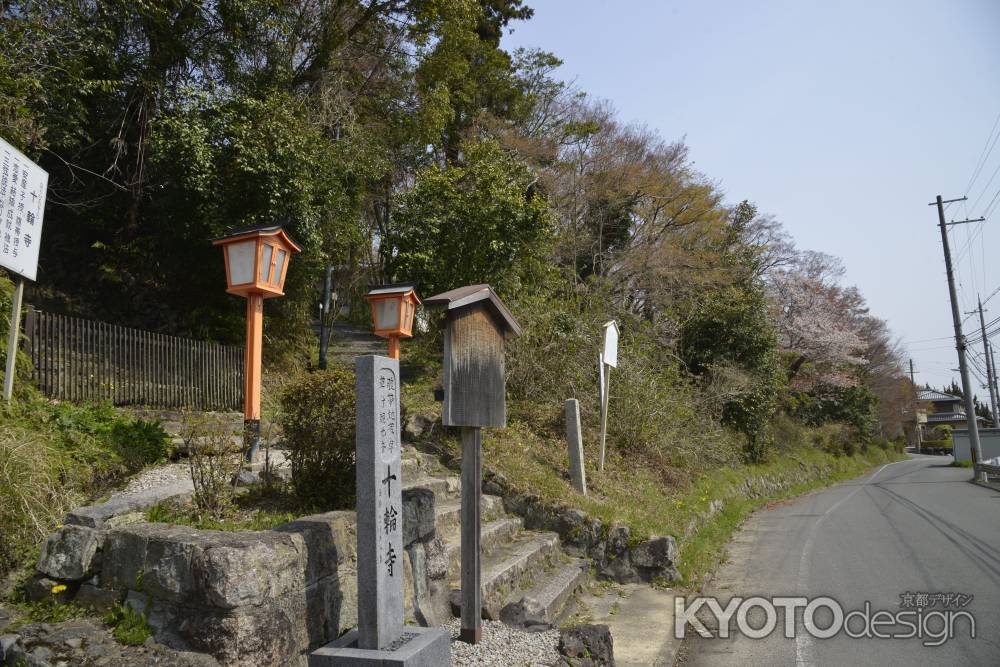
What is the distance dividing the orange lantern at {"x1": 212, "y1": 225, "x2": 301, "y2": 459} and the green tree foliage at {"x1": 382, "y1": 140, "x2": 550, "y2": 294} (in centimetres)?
894

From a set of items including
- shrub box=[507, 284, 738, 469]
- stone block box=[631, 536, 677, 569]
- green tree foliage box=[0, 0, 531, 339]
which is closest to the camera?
stone block box=[631, 536, 677, 569]

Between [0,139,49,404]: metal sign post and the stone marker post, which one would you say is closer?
[0,139,49,404]: metal sign post

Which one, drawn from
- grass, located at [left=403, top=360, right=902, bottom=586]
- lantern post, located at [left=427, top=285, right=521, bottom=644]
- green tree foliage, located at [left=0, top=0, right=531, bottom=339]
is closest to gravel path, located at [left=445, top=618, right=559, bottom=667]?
lantern post, located at [left=427, top=285, right=521, bottom=644]

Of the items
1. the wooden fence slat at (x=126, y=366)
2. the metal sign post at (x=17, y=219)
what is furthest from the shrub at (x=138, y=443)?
the wooden fence slat at (x=126, y=366)

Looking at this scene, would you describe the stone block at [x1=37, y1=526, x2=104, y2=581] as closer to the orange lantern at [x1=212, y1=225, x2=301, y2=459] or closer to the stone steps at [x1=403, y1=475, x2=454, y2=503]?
the orange lantern at [x1=212, y1=225, x2=301, y2=459]

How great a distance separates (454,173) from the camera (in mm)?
16078

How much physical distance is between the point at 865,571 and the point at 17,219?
9763 mm

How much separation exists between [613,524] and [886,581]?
298 cm

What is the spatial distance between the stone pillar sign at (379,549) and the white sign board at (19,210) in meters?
4.36

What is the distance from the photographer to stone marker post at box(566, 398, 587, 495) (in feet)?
28.5

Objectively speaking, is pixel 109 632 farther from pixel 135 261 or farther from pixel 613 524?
pixel 135 261

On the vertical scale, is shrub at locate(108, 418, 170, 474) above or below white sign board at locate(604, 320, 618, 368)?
below

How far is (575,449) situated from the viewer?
8.80 m

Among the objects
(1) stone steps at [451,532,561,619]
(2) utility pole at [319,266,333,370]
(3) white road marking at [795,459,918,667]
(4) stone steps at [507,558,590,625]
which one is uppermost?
(2) utility pole at [319,266,333,370]
